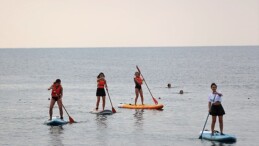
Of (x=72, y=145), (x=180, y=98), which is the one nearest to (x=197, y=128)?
(x=72, y=145)

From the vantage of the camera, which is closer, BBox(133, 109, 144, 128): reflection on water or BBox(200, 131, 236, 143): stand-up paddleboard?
BBox(200, 131, 236, 143): stand-up paddleboard

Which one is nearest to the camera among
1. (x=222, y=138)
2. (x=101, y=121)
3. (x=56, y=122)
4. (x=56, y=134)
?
(x=222, y=138)

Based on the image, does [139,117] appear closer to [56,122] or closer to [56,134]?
[56,122]

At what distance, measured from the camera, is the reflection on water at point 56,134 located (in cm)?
2436

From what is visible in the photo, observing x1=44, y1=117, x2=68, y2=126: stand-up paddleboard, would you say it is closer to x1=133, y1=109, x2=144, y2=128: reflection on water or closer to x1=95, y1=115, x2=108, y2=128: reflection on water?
x1=95, y1=115, x2=108, y2=128: reflection on water

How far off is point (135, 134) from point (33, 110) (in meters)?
11.5

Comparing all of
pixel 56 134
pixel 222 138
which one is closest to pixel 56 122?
pixel 56 134

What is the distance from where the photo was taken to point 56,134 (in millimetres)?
26188

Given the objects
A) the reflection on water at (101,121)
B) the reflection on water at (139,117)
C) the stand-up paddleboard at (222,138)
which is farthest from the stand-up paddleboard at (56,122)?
the stand-up paddleboard at (222,138)

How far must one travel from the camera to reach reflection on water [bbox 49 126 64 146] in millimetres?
24359

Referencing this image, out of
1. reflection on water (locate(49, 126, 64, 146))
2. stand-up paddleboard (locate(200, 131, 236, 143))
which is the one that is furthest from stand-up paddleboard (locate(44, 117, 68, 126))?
stand-up paddleboard (locate(200, 131, 236, 143))

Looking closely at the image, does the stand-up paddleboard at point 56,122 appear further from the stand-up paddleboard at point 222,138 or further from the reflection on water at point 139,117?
the stand-up paddleboard at point 222,138

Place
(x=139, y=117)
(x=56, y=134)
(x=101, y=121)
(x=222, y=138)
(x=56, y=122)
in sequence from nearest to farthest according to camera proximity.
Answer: (x=222, y=138)
(x=56, y=134)
(x=56, y=122)
(x=101, y=121)
(x=139, y=117)

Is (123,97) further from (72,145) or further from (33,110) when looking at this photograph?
(72,145)
